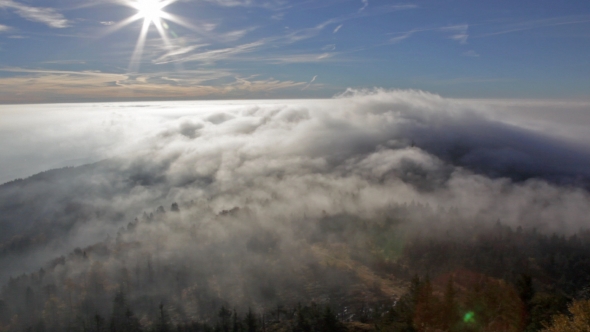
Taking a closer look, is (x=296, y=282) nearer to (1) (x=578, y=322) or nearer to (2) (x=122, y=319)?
(2) (x=122, y=319)

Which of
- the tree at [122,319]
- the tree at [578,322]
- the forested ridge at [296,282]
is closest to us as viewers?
the tree at [578,322]

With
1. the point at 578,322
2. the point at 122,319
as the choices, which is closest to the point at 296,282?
the point at 122,319

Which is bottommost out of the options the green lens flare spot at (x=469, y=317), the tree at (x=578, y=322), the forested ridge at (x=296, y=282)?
the forested ridge at (x=296, y=282)

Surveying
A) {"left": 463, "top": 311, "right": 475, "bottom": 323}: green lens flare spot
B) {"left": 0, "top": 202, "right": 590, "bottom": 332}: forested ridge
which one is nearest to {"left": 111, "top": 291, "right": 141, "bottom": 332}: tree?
{"left": 0, "top": 202, "right": 590, "bottom": 332}: forested ridge

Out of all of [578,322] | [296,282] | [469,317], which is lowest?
[296,282]

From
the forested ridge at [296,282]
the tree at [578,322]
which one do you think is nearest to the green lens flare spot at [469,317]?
the forested ridge at [296,282]

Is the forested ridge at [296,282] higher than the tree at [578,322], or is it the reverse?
the tree at [578,322]

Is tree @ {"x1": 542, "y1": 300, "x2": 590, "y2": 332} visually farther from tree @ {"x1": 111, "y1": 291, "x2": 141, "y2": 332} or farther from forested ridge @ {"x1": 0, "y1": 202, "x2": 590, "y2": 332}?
tree @ {"x1": 111, "y1": 291, "x2": 141, "y2": 332}

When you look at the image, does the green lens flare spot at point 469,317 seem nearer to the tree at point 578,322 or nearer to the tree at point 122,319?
the tree at point 578,322

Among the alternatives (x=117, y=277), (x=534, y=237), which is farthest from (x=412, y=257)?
(x=117, y=277)

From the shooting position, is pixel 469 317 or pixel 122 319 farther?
pixel 122 319
